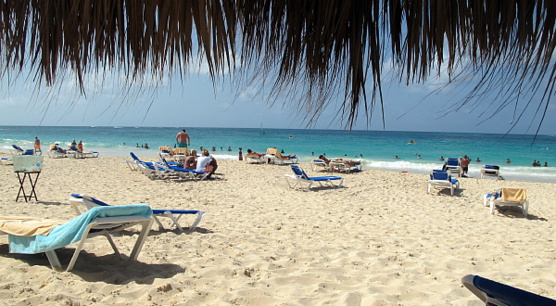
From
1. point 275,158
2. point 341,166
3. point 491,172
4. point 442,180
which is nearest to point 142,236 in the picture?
point 442,180

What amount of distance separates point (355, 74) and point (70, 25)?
865 millimetres

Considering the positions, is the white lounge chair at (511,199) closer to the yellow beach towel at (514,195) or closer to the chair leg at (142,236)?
the yellow beach towel at (514,195)

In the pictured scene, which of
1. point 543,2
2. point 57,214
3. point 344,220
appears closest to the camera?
point 543,2

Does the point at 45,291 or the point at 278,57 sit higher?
the point at 278,57

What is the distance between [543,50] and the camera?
885 mm

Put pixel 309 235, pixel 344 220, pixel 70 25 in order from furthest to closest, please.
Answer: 1. pixel 344 220
2. pixel 309 235
3. pixel 70 25

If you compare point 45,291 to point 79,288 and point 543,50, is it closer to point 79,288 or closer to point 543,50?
point 79,288

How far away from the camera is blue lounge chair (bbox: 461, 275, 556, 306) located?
1653mm

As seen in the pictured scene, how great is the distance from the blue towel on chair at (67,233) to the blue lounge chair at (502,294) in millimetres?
2691

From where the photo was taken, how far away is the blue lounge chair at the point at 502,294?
1.65 m

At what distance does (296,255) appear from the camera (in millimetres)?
4105

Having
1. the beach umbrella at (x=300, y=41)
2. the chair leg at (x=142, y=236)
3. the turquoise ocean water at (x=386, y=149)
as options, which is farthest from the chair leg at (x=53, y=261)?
the turquoise ocean water at (x=386, y=149)

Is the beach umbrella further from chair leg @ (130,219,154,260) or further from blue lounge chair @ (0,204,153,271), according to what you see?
chair leg @ (130,219,154,260)

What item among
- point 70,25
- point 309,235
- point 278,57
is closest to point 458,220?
point 309,235
